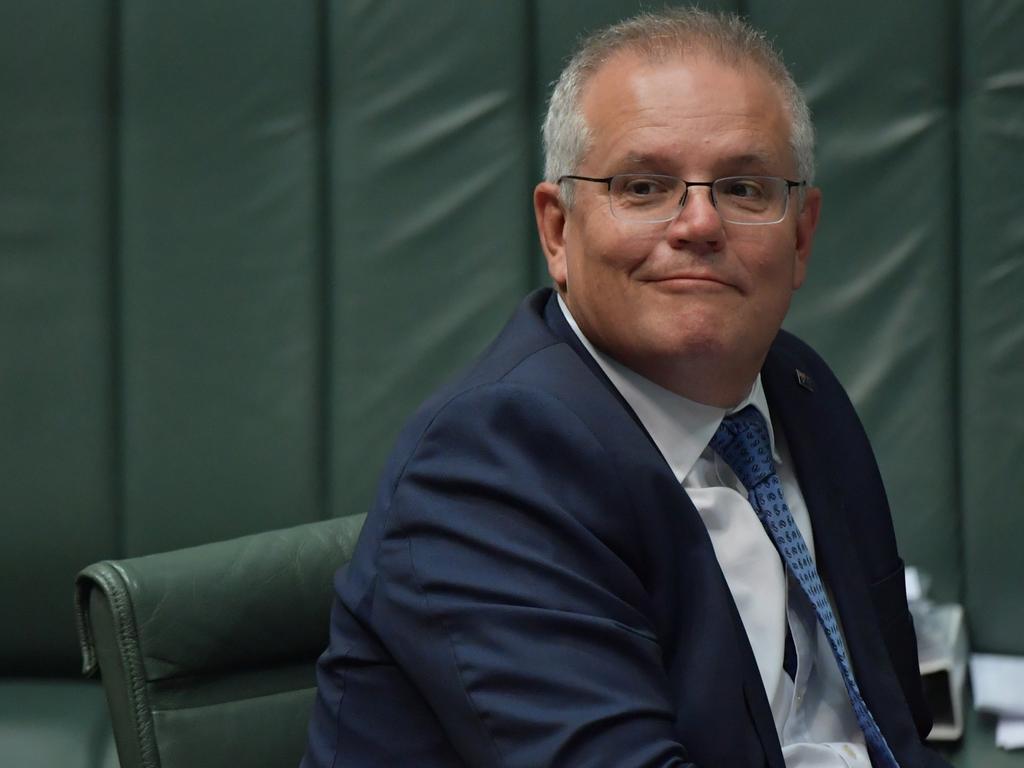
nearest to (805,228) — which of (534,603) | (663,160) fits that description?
(663,160)

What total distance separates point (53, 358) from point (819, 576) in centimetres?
131

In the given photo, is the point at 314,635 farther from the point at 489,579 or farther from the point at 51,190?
the point at 51,190

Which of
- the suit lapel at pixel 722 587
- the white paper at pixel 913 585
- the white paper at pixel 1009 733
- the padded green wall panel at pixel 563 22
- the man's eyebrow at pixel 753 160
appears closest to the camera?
the suit lapel at pixel 722 587

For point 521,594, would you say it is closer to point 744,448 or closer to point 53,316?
point 744,448

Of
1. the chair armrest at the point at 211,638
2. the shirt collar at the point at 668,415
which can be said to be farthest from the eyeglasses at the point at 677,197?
the chair armrest at the point at 211,638

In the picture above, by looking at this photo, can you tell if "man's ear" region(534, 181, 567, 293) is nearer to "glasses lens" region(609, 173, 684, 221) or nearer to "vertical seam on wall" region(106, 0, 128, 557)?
"glasses lens" region(609, 173, 684, 221)

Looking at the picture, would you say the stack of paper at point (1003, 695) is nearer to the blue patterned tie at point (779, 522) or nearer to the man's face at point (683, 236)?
the blue patterned tie at point (779, 522)

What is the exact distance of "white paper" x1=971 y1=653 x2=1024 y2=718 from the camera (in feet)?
6.39

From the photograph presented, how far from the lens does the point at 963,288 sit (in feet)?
6.94

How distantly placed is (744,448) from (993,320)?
0.83m

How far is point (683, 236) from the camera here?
134 centimetres

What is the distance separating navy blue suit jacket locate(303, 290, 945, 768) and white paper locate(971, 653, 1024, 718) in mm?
825

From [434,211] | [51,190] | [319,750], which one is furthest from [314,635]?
[51,190]

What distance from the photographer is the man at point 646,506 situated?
1.16 m
